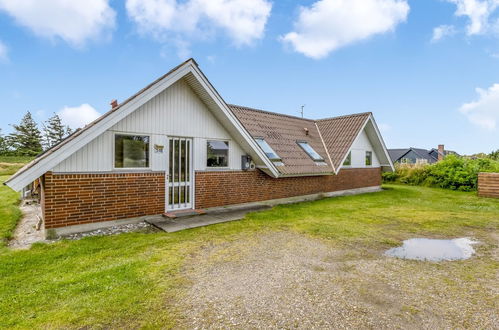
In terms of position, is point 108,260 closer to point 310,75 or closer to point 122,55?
point 122,55

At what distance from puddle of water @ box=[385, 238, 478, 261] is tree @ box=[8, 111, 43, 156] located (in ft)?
216

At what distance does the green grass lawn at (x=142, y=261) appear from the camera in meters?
3.19

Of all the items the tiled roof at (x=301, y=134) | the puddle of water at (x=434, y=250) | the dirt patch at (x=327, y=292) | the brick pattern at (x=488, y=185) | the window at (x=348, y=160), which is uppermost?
the tiled roof at (x=301, y=134)

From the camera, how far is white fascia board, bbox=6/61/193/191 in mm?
5669

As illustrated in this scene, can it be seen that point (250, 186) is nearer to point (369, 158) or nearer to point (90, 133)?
point (90, 133)

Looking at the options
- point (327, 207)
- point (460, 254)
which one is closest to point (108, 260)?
point (460, 254)

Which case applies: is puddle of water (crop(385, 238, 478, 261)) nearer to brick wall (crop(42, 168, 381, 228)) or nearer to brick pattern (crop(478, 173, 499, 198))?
brick wall (crop(42, 168, 381, 228))

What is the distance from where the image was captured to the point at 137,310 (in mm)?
3232

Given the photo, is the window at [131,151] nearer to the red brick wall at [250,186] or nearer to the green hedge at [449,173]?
the red brick wall at [250,186]

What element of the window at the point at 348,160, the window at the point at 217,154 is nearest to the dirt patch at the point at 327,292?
the window at the point at 217,154

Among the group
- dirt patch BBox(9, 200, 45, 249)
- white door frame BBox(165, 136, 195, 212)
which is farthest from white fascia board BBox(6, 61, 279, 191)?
white door frame BBox(165, 136, 195, 212)

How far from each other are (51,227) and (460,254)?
9.27m

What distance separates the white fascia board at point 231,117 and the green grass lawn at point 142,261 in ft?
5.73

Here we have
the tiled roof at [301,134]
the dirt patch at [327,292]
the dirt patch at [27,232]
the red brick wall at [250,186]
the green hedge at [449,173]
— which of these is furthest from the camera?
the green hedge at [449,173]
